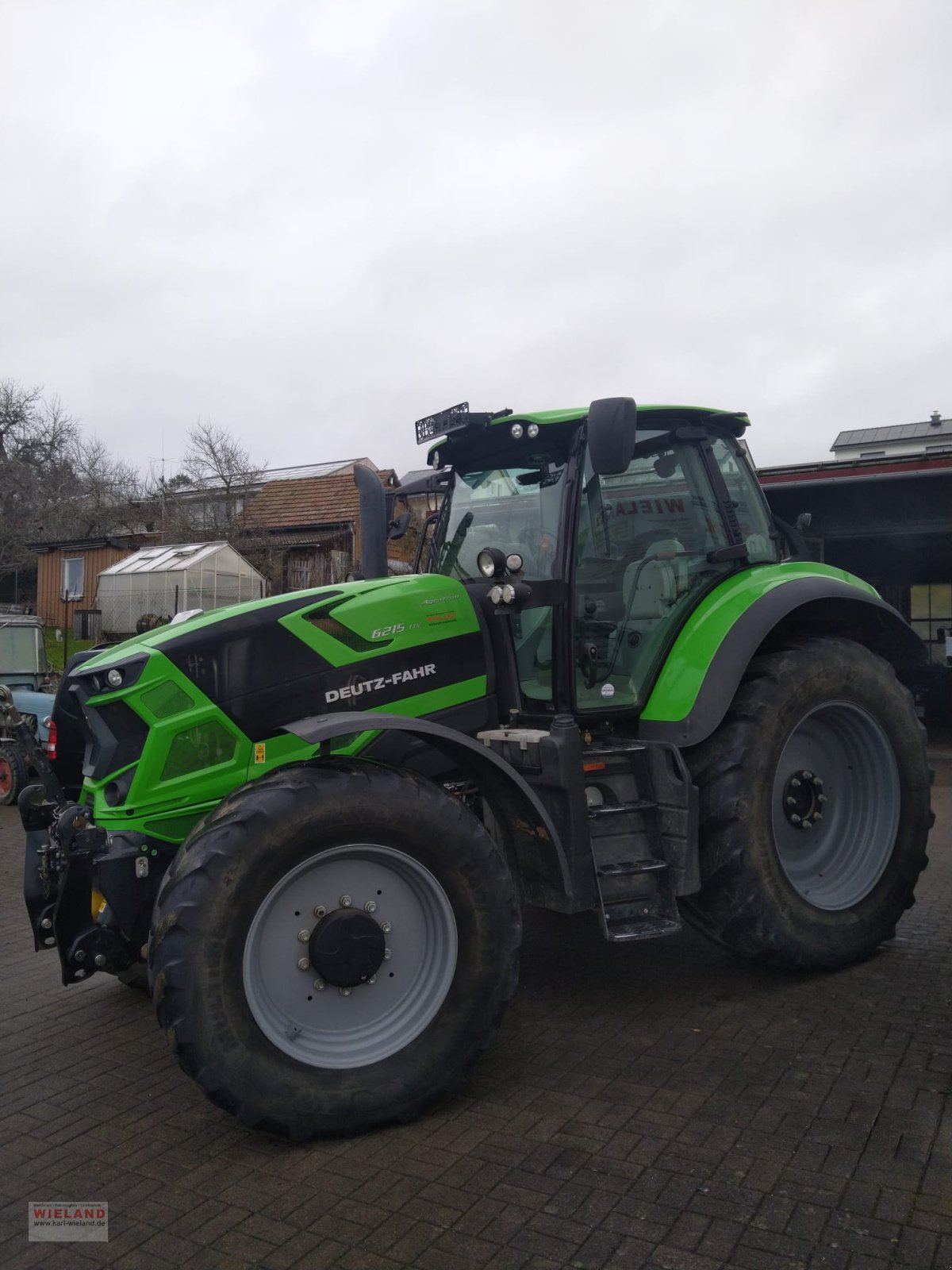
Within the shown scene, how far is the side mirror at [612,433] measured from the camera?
157 inches

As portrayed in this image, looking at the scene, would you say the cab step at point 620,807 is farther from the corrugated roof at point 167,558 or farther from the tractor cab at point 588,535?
the corrugated roof at point 167,558

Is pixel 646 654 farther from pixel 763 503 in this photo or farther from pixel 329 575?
pixel 329 575

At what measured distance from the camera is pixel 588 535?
4.55 meters

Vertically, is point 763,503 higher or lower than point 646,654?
higher

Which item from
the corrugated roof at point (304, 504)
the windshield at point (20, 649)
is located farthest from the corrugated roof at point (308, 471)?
the windshield at point (20, 649)

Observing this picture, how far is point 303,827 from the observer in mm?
3354

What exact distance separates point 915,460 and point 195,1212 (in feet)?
47.3

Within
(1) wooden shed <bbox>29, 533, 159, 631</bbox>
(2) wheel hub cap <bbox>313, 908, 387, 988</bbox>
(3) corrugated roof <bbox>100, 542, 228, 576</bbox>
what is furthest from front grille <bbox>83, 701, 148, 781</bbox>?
(1) wooden shed <bbox>29, 533, 159, 631</bbox>

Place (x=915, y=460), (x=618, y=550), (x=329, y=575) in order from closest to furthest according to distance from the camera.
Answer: (x=618, y=550), (x=915, y=460), (x=329, y=575)

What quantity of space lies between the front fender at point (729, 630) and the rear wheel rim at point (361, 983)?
4.66 feet

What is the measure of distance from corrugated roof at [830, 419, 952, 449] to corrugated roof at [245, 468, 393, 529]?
26.6 metres

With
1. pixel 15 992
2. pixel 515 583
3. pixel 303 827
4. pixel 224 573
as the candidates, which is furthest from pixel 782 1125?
pixel 224 573

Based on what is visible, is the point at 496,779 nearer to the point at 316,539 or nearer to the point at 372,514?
the point at 372,514

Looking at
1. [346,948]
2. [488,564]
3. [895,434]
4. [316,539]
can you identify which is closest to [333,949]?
[346,948]
